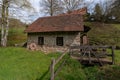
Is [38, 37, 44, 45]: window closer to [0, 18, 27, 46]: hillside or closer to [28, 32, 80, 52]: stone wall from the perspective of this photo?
[28, 32, 80, 52]: stone wall

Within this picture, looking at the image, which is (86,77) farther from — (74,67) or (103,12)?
(103,12)

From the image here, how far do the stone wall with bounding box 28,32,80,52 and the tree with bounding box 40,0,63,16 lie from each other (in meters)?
20.2

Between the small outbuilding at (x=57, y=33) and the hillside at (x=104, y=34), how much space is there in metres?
8.15

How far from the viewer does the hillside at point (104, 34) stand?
30.6 m

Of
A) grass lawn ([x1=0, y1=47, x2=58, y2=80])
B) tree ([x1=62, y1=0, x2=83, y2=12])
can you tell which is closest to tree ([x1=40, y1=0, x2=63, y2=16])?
tree ([x1=62, y1=0, x2=83, y2=12])

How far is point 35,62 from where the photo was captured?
14.1 metres

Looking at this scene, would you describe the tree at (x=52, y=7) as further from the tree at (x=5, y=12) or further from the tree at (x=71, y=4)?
the tree at (x=5, y=12)

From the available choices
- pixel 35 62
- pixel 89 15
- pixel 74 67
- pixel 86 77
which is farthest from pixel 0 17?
pixel 89 15

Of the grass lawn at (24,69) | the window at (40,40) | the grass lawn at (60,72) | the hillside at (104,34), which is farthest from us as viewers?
the hillside at (104,34)

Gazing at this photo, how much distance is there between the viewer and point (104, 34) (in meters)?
35.9

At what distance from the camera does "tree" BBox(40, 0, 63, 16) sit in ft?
142

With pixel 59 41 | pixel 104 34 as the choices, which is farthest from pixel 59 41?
pixel 104 34

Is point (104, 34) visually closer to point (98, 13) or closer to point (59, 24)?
point (98, 13)

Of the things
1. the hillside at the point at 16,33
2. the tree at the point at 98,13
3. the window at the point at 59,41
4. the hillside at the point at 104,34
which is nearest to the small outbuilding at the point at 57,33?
the window at the point at 59,41
